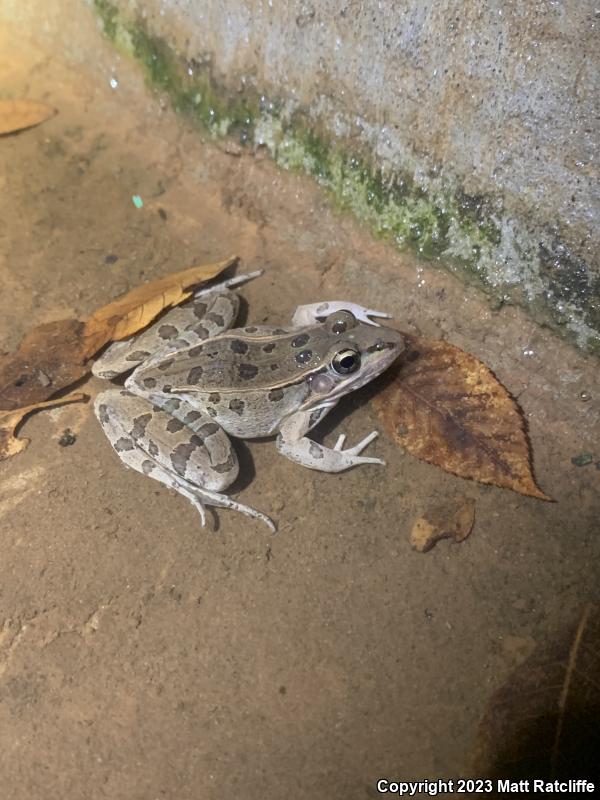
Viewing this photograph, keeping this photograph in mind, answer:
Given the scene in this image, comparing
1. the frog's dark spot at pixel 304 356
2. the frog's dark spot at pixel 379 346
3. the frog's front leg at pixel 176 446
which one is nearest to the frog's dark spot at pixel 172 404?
the frog's front leg at pixel 176 446

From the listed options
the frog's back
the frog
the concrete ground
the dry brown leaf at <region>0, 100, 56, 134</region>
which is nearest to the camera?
the concrete ground

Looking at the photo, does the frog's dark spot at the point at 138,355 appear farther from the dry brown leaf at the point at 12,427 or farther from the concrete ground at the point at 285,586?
the dry brown leaf at the point at 12,427

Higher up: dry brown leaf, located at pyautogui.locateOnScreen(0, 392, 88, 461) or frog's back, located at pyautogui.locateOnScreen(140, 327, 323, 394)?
frog's back, located at pyautogui.locateOnScreen(140, 327, 323, 394)

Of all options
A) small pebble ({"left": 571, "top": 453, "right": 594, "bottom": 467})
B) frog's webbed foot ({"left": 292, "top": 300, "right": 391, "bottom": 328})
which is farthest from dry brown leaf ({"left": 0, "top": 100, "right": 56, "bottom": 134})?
small pebble ({"left": 571, "top": 453, "right": 594, "bottom": 467})

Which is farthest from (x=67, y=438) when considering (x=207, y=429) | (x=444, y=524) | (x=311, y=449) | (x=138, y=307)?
(x=444, y=524)

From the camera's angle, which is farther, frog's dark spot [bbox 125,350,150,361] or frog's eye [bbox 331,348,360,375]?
frog's dark spot [bbox 125,350,150,361]

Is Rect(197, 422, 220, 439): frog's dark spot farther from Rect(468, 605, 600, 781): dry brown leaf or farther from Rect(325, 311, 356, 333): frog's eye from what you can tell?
Rect(468, 605, 600, 781): dry brown leaf

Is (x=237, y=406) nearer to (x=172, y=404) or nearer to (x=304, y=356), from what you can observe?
(x=172, y=404)

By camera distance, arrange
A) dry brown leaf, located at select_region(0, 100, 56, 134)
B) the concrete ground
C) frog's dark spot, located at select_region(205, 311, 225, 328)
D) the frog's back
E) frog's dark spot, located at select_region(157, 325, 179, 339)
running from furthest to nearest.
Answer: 1. dry brown leaf, located at select_region(0, 100, 56, 134)
2. frog's dark spot, located at select_region(205, 311, 225, 328)
3. frog's dark spot, located at select_region(157, 325, 179, 339)
4. the frog's back
5. the concrete ground
